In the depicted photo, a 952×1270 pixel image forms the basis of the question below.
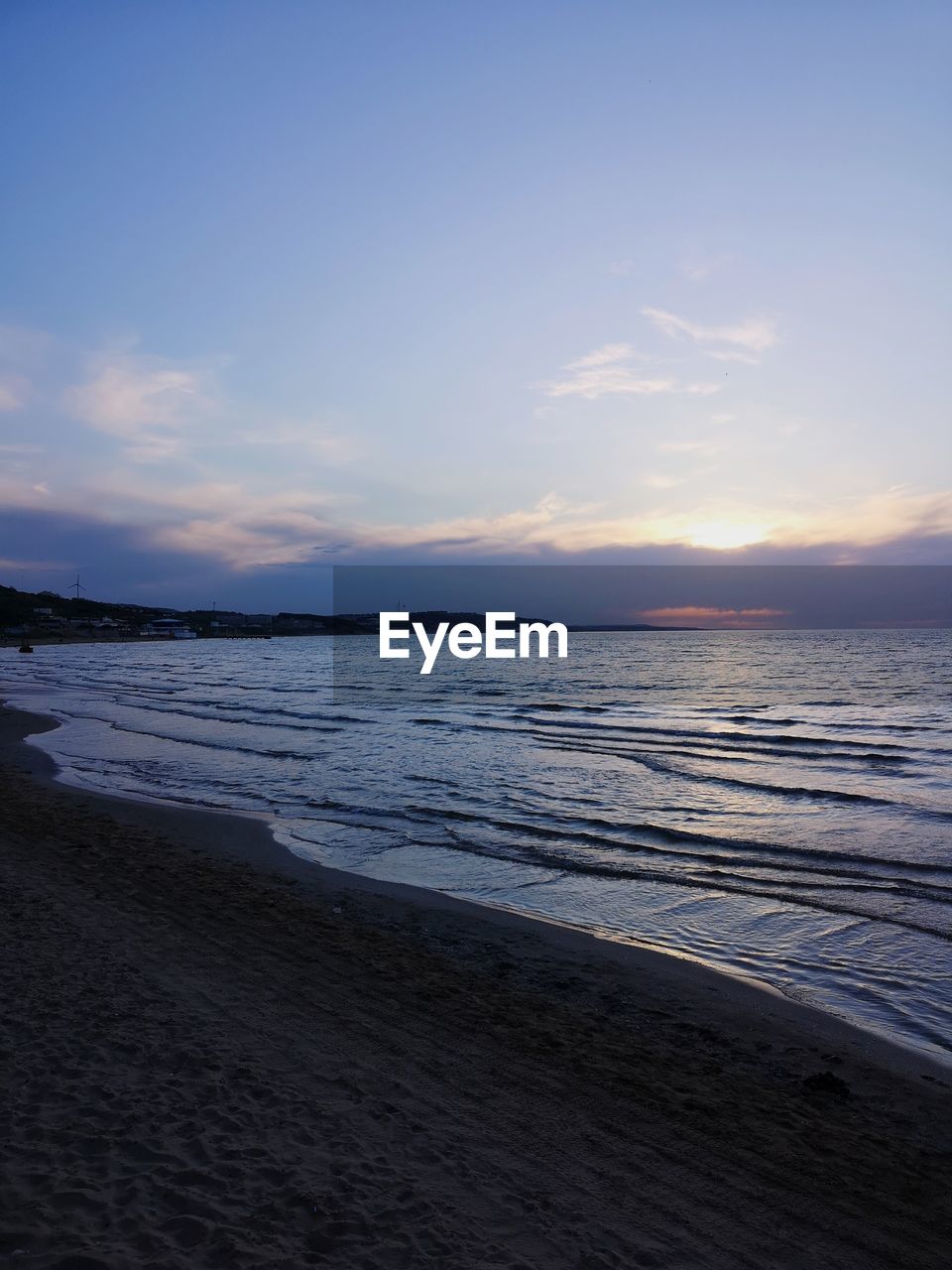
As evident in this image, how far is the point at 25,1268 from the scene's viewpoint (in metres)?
3.32

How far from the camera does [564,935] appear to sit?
30.2 feet

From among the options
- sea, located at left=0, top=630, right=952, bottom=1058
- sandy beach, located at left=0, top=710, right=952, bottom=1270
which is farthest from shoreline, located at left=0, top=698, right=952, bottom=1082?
sea, located at left=0, top=630, right=952, bottom=1058

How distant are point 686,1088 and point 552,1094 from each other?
1050 mm

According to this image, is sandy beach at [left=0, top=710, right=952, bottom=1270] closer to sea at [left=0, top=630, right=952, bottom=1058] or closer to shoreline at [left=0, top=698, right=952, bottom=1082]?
shoreline at [left=0, top=698, right=952, bottom=1082]

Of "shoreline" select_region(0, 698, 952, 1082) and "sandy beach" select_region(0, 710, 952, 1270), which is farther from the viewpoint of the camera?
"shoreline" select_region(0, 698, 952, 1082)

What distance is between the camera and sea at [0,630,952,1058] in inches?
364

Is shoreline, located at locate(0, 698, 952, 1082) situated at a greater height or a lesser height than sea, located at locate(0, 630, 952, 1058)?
greater

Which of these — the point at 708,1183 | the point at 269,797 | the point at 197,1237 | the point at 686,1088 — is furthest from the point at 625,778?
the point at 197,1237

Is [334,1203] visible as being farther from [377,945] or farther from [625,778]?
[625,778]

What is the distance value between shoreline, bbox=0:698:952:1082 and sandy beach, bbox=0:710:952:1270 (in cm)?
6

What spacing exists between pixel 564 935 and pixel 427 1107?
4338mm

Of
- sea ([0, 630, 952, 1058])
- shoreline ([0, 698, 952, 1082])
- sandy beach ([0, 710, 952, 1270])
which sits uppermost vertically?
sandy beach ([0, 710, 952, 1270])

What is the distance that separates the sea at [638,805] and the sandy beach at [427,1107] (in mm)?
1618

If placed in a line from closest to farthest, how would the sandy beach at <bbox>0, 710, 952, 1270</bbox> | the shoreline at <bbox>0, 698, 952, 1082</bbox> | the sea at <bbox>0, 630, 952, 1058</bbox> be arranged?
1. the sandy beach at <bbox>0, 710, 952, 1270</bbox>
2. the shoreline at <bbox>0, 698, 952, 1082</bbox>
3. the sea at <bbox>0, 630, 952, 1058</bbox>
